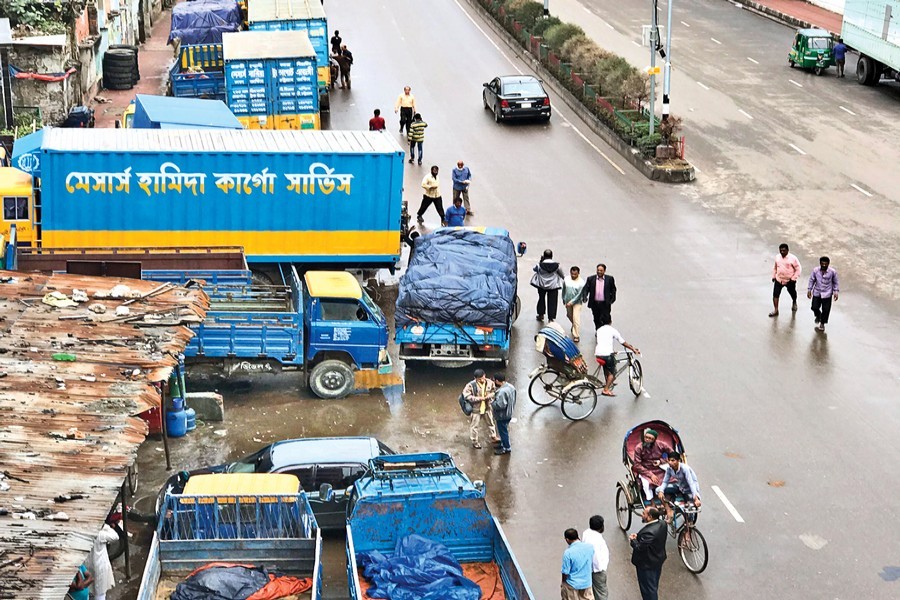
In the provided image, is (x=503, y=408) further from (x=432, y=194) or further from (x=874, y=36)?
(x=874, y=36)

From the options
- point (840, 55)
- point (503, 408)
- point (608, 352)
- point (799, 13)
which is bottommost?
point (503, 408)

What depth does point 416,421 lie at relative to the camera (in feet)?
65.9

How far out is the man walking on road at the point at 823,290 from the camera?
23281 mm

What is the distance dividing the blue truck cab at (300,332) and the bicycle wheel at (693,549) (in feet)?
22.2

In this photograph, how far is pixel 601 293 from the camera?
2269 centimetres

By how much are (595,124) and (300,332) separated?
66.6 ft

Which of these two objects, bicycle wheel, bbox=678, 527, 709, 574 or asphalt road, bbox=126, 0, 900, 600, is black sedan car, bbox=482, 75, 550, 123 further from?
bicycle wheel, bbox=678, 527, 709, 574

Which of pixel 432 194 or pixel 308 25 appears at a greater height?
pixel 308 25

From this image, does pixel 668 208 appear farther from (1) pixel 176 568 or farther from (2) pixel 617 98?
(1) pixel 176 568

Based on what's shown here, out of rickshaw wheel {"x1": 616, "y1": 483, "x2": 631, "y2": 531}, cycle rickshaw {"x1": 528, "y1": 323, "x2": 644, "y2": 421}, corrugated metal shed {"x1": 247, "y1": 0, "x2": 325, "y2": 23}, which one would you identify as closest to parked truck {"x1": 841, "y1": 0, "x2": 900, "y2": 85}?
corrugated metal shed {"x1": 247, "y1": 0, "x2": 325, "y2": 23}

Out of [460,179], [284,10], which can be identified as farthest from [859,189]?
[284,10]

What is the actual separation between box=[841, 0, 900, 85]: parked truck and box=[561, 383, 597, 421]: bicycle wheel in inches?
984

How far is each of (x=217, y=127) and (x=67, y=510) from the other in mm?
17424

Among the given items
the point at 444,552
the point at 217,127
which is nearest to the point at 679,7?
the point at 217,127
